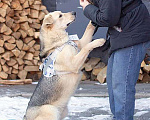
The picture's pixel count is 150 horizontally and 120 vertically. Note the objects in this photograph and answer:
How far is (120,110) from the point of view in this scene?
129 inches

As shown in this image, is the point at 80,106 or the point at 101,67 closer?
the point at 80,106

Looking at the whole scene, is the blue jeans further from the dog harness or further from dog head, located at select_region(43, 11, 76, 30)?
dog head, located at select_region(43, 11, 76, 30)

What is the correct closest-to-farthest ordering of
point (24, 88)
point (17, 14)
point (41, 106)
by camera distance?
point (41, 106), point (24, 88), point (17, 14)

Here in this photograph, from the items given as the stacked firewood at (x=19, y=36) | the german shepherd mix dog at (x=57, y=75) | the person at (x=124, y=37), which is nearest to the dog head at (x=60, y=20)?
the german shepherd mix dog at (x=57, y=75)

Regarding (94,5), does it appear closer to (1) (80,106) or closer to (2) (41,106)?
(2) (41,106)

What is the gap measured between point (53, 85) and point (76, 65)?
0.34m

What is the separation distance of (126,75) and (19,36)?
3779 mm

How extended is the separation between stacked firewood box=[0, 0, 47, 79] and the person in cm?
335

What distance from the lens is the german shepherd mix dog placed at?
363 centimetres

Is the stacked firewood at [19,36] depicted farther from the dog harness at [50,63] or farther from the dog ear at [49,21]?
the dog harness at [50,63]

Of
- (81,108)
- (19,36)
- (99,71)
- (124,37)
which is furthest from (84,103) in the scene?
(124,37)

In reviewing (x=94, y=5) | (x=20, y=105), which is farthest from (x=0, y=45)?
(x=94, y=5)

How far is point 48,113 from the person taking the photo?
354 cm

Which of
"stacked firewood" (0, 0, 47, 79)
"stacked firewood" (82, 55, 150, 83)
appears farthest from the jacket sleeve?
"stacked firewood" (0, 0, 47, 79)
